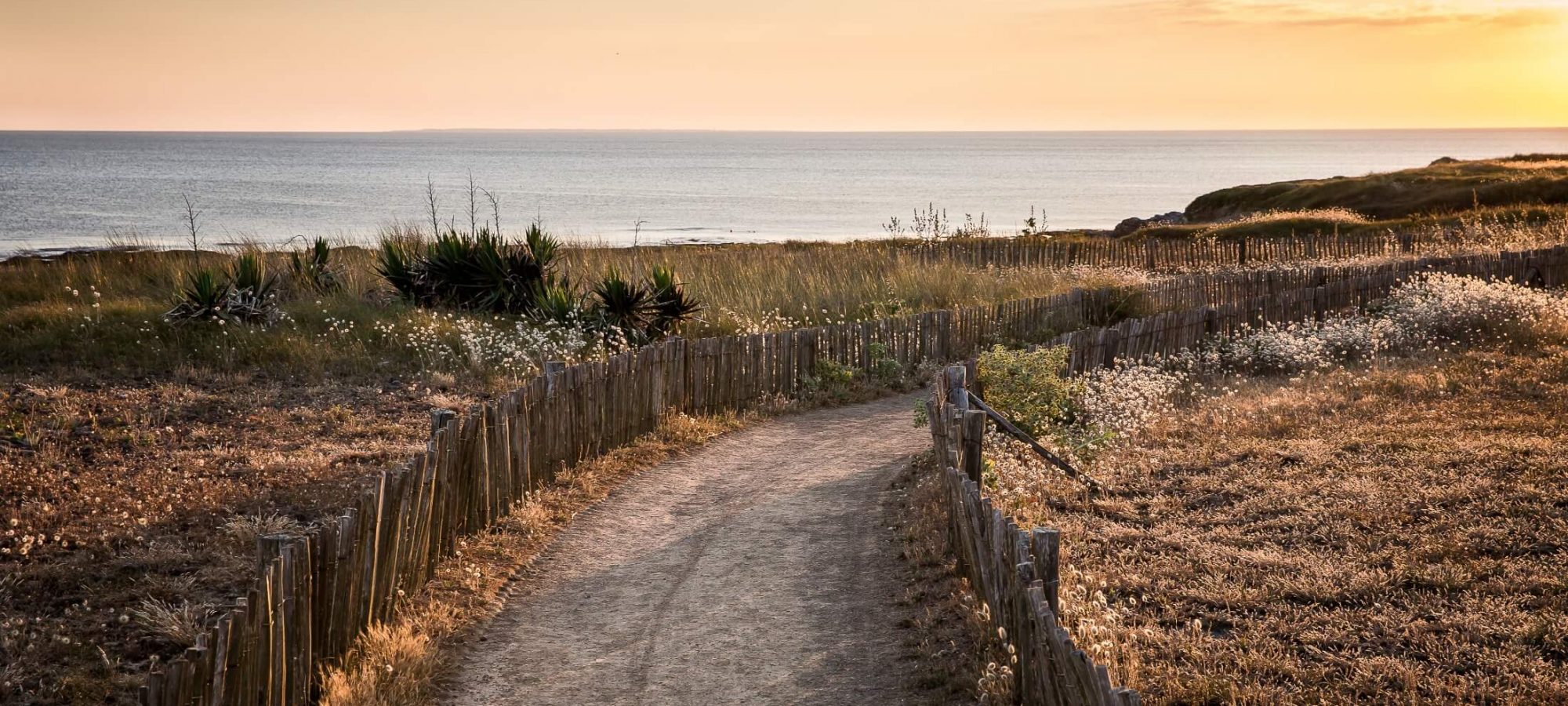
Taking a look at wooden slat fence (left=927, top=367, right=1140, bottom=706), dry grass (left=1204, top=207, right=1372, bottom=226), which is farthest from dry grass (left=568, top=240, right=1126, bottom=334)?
dry grass (left=1204, top=207, right=1372, bottom=226)

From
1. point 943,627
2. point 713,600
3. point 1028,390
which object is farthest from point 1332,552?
point 713,600

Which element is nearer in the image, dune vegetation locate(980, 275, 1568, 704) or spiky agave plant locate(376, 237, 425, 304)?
dune vegetation locate(980, 275, 1568, 704)

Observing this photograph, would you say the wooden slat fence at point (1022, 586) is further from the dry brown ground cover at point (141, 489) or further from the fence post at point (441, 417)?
the dry brown ground cover at point (141, 489)

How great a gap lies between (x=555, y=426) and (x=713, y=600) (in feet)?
8.30

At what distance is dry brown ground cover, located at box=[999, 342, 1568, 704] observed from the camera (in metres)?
5.04

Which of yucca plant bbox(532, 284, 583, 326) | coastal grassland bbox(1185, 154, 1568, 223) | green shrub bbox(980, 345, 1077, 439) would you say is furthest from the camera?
coastal grassland bbox(1185, 154, 1568, 223)

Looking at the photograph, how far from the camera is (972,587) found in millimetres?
6105

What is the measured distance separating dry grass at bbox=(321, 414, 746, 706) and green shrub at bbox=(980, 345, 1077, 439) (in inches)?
107

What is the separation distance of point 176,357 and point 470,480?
694cm

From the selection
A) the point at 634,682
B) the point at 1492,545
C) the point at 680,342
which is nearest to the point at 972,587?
the point at 634,682

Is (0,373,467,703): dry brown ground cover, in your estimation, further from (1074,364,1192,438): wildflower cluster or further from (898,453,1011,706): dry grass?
(1074,364,1192,438): wildflower cluster

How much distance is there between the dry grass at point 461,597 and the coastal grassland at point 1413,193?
34.8 m

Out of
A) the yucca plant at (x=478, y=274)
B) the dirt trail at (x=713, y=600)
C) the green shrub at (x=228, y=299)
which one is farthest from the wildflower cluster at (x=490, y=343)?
the dirt trail at (x=713, y=600)

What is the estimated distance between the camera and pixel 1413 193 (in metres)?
43.9
